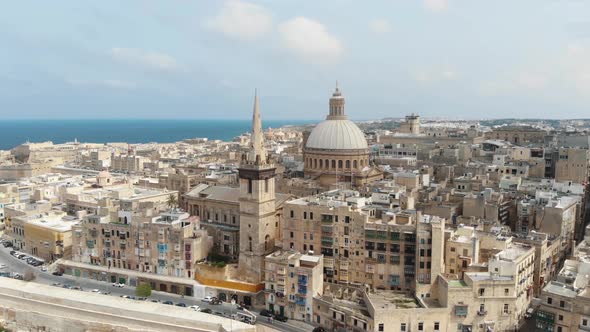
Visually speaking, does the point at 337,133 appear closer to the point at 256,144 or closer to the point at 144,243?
the point at 256,144

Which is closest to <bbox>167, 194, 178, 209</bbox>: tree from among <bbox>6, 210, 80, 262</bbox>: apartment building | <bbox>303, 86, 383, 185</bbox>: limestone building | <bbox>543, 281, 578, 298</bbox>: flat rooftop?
<bbox>6, 210, 80, 262</bbox>: apartment building

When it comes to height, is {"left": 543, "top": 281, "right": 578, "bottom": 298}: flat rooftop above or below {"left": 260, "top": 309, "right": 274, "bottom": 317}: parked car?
above

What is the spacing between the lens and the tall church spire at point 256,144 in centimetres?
5684

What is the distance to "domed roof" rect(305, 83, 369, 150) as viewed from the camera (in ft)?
251

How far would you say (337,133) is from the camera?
76938 mm

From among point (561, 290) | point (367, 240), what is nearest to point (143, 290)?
point (367, 240)

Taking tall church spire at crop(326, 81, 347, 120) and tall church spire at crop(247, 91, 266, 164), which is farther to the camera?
tall church spire at crop(326, 81, 347, 120)

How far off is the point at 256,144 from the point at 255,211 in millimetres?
7211

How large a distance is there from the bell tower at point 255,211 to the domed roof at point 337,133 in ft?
66.1

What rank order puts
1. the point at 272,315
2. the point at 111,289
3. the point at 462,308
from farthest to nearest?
the point at 111,289 < the point at 272,315 < the point at 462,308

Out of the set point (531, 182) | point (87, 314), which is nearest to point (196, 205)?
point (87, 314)

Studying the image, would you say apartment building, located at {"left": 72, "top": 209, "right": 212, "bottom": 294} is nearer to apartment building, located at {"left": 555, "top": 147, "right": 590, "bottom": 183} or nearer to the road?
the road

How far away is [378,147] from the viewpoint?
11394cm

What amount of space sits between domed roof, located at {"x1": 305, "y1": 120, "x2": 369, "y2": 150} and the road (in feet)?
102
